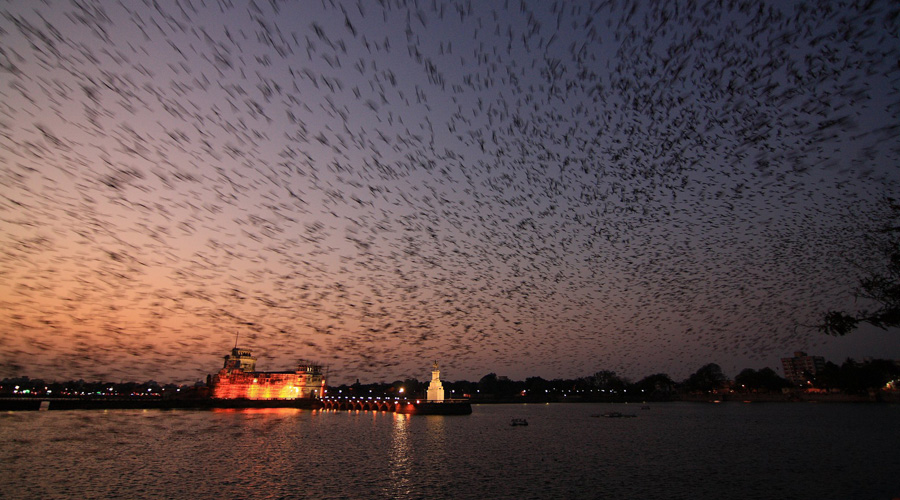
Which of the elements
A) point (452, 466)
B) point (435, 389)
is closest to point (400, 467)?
point (452, 466)

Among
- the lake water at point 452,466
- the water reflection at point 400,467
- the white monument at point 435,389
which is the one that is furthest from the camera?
the white monument at point 435,389

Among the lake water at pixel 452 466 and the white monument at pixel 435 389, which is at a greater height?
the white monument at pixel 435 389

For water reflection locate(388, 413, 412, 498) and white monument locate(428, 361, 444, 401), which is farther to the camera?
white monument locate(428, 361, 444, 401)

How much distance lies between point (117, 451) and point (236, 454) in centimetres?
1369

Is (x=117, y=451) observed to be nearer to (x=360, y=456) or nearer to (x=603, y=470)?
(x=360, y=456)

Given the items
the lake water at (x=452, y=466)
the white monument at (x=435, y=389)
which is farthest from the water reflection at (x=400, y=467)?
the white monument at (x=435, y=389)

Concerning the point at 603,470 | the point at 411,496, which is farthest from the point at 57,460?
the point at 603,470

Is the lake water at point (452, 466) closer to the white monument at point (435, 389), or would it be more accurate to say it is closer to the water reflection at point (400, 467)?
the water reflection at point (400, 467)

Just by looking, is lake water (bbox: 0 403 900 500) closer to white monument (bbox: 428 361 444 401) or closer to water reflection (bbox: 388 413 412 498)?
water reflection (bbox: 388 413 412 498)

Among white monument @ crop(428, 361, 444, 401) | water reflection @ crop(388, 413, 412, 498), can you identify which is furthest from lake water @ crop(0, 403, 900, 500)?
white monument @ crop(428, 361, 444, 401)

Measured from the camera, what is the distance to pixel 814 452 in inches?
1986

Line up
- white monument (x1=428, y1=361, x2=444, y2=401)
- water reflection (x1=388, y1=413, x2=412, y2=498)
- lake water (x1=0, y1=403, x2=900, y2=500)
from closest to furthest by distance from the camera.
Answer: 1. lake water (x1=0, y1=403, x2=900, y2=500)
2. water reflection (x1=388, y1=413, x2=412, y2=498)
3. white monument (x1=428, y1=361, x2=444, y2=401)

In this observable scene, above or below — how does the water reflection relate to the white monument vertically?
below

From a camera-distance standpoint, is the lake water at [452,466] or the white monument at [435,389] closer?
the lake water at [452,466]
